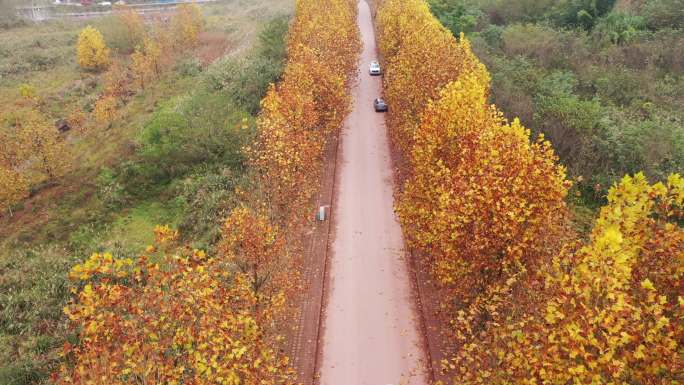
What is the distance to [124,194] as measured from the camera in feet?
127

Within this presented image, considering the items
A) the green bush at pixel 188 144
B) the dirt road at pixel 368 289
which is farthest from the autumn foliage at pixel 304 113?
the dirt road at pixel 368 289

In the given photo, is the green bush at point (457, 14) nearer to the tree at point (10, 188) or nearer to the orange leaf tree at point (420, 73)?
the orange leaf tree at point (420, 73)

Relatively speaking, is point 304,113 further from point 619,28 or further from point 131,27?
point 131,27

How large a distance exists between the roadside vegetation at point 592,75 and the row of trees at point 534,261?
7.23 meters

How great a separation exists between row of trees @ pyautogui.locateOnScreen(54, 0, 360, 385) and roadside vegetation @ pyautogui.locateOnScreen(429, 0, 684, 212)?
61.0ft

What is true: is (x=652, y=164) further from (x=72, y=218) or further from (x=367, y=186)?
(x=72, y=218)

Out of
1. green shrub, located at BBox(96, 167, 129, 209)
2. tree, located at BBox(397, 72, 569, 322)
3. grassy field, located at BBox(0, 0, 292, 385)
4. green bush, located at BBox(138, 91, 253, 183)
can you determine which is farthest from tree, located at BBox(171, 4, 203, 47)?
tree, located at BBox(397, 72, 569, 322)

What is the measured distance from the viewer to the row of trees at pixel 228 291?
45.3 feet

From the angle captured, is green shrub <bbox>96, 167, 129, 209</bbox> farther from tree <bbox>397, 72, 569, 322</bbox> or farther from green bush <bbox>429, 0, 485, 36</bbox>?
green bush <bbox>429, 0, 485, 36</bbox>

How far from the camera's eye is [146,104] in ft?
202

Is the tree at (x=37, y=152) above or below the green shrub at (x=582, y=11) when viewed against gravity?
below

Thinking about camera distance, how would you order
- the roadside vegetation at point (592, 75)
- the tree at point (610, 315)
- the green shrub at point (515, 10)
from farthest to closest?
1. the green shrub at point (515, 10)
2. the roadside vegetation at point (592, 75)
3. the tree at point (610, 315)

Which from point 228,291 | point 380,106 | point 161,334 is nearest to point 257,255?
point 228,291

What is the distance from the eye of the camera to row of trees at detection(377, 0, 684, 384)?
12.5 metres
